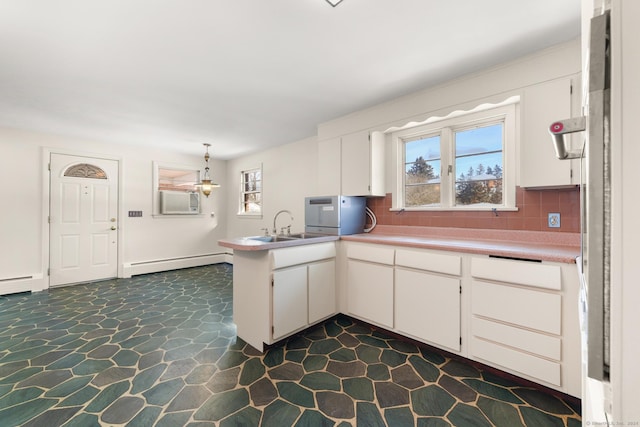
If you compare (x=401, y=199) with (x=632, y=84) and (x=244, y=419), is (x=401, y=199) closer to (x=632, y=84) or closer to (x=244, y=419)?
(x=244, y=419)

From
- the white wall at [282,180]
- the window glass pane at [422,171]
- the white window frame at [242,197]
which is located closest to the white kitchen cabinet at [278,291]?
the window glass pane at [422,171]

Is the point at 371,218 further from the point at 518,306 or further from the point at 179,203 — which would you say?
the point at 179,203

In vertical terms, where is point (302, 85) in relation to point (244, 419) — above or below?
above

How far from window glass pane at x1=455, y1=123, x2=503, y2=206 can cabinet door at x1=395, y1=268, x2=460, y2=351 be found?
1017 mm

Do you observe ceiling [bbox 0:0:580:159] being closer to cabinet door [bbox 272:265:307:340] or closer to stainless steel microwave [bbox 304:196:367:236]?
stainless steel microwave [bbox 304:196:367:236]

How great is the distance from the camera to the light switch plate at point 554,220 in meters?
2.16

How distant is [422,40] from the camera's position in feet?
6.26

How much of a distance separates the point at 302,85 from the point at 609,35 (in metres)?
2.41

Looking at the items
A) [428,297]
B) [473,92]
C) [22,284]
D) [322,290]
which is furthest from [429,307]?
[22,284]

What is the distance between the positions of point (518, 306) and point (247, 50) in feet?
8.89

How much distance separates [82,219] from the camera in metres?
4.42

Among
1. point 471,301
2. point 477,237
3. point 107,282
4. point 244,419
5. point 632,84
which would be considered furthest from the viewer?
point 107,282

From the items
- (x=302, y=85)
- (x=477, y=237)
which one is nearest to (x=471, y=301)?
(x=477, y=237)

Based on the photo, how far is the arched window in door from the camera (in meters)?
4.35
